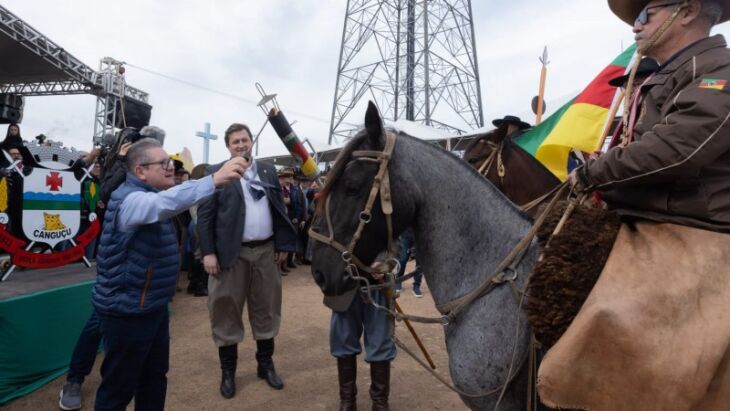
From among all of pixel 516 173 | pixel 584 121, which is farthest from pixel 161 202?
pixel 584 121

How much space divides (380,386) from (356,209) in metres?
2.06

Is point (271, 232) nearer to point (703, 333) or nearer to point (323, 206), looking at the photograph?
point (323, 206)

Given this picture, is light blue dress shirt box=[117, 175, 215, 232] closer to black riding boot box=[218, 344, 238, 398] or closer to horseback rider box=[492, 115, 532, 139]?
black riding boot box=[218, 344, 238, 398]

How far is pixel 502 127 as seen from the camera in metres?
4.58

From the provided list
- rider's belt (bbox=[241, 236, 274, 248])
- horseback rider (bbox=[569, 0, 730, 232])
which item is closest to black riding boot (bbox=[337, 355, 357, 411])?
rider's belt (bbox=[241, 236, 274, 248])

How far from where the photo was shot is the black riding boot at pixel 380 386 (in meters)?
3.28

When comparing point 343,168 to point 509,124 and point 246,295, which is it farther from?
point 509,124

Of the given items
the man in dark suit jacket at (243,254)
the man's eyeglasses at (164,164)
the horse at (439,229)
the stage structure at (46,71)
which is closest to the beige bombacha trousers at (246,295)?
the man in dark suit jacket at (243,254)

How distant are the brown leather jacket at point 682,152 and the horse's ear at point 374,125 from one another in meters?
0.87

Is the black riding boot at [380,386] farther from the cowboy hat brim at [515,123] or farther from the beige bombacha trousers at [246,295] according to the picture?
the cowboy hat brim at [515,123]

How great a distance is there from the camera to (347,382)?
10.7ft

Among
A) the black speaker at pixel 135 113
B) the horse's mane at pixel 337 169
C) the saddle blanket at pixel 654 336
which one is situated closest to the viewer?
the saddle blanket at pixel 654 336

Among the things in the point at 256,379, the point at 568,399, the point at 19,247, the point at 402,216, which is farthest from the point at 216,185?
the point at 19,247

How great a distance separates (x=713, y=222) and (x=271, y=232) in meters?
3.26
